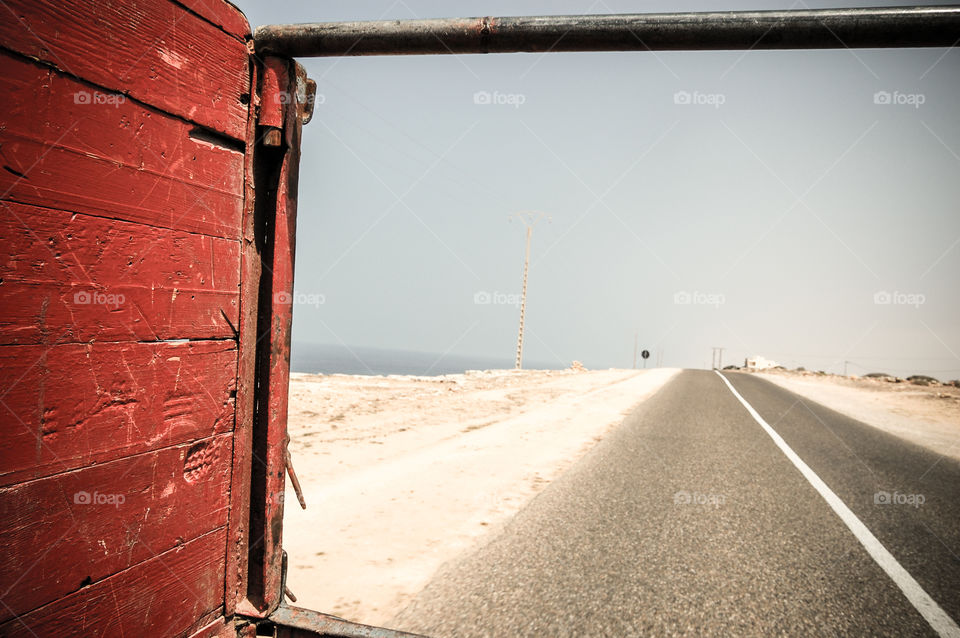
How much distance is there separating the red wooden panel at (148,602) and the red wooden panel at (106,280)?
2.16 feet

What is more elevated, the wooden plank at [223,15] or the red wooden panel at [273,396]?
the wooden plank at [223,15]

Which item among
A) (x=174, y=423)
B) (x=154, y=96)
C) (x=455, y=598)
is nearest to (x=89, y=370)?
(x=174, y=423)

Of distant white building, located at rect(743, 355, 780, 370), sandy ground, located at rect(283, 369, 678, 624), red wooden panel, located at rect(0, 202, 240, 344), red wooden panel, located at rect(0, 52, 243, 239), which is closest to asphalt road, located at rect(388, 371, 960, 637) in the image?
sandy ground, located at rect(283, 369, 678, 624)

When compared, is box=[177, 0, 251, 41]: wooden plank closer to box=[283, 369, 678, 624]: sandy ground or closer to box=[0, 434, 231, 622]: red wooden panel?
box=[0, 434, 231, 622]: red wooden panel

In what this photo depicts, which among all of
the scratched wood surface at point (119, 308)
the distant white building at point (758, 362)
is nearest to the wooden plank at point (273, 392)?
the scratched wood surface at point (119, 308)

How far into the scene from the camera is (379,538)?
3943 millimetres

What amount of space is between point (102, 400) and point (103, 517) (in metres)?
0.31

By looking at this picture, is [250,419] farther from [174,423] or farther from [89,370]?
[89,370]

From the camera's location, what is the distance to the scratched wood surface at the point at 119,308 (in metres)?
1.10

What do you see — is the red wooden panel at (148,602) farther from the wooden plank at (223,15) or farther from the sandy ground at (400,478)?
the wooden plank at (223,15)

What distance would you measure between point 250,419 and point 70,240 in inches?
31.7

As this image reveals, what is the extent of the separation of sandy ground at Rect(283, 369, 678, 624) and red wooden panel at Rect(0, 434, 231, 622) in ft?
5.29

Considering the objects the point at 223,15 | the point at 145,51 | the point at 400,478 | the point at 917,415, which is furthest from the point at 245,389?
the point at 917,415

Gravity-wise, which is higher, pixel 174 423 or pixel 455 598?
pixel 174 423
